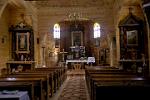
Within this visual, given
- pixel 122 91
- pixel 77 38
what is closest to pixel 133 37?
pixel 122 91

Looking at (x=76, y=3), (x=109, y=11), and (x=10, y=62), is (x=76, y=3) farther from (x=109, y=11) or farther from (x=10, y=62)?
(x=10, y=62)

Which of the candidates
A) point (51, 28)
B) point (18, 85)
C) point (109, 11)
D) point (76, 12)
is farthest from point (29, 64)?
point (18, 85)

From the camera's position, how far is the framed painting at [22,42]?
17.0m

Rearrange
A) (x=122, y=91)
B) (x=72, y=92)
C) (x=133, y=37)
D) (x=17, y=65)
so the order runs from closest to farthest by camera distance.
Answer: (x=122, y=91)
(x=72, y=92)
(x=133, y=37)
(x=17, y=65)

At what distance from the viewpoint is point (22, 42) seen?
17.0m

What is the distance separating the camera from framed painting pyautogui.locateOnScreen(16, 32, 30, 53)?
16973 millimetres

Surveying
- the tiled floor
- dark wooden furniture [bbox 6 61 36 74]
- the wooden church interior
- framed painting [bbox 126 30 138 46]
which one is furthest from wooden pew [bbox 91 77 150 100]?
dark wooden furniture [bbox 6 61 36 74]

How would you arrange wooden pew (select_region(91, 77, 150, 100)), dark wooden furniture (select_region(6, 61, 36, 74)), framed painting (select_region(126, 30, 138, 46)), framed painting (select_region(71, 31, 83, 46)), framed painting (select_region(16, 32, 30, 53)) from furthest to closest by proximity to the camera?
framed painting (select_region(71, 31, 83, 46))
framed painting (select_region(16, 32, 30, 53))
dark wooden furniture (select_region(6, 61, 36, 74))
framed painting (select_region(126, 30, 138, 46))
wooden pew (select_region(91, 77, 150, 100))

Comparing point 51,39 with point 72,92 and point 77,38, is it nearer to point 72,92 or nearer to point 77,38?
point 77,38

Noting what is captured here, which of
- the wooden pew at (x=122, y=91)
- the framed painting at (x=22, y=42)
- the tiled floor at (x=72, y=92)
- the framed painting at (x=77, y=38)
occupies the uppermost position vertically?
the framed painting at (x=77, y=38)

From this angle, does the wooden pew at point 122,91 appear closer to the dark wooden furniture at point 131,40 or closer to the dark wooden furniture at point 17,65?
the dark wooden furniture at point 131,40

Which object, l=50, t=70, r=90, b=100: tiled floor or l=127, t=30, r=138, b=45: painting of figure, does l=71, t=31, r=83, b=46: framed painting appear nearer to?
l=127, t=30, r=138, b=45: painting of figure

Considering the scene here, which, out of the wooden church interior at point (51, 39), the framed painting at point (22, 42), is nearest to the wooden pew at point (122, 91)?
the wooden church interior at point (51, 39)

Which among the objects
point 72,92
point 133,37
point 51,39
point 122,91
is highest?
point 51,39
